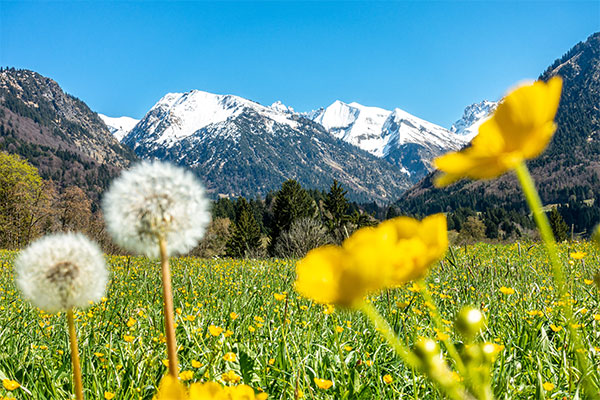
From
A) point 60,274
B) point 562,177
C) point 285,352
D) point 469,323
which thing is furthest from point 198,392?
point 562,177

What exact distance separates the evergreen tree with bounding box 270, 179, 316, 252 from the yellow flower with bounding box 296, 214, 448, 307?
5736 cm

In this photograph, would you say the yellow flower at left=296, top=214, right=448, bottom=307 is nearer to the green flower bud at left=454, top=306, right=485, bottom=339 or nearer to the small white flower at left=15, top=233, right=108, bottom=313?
the green flower bud at left=454, top=306, right=485, bottom=339

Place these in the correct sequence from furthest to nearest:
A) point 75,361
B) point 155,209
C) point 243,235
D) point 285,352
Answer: point 243,235
point 285,352
point 155,209
point 75,361

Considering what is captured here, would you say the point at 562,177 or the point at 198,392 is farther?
the point at 562,177

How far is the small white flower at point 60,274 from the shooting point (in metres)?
0.99

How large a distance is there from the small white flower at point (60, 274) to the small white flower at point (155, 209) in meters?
0.13

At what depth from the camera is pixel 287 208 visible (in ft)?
194

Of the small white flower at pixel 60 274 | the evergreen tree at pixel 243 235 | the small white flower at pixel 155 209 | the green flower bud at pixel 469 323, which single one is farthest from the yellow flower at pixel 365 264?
the evergreen tree at pixel 243 235

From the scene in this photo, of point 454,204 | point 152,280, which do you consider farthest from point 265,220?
point 454,204

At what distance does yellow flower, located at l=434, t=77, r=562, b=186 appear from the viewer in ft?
1.84

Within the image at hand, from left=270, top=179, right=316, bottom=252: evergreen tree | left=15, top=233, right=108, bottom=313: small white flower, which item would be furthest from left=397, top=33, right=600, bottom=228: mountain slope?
left=15, top=233, right=108, bottom=313: small white flower

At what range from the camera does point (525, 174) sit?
1.61ft

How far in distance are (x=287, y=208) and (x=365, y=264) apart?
193ft

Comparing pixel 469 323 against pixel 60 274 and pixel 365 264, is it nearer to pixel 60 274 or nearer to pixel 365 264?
pixel 365 264
